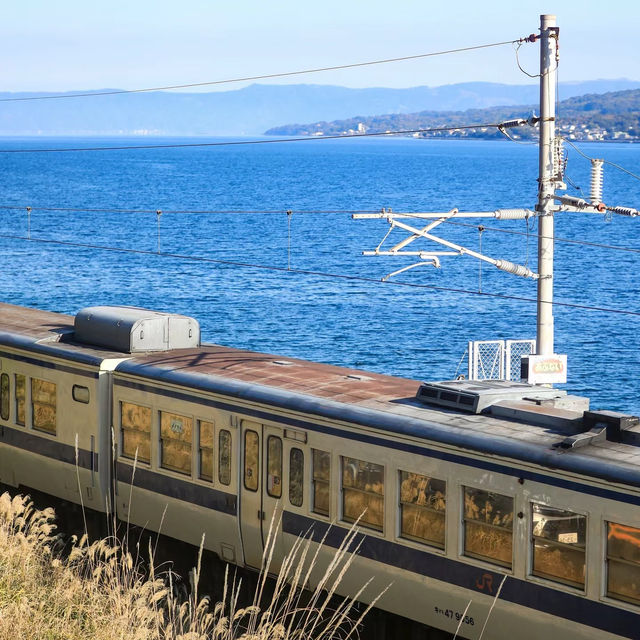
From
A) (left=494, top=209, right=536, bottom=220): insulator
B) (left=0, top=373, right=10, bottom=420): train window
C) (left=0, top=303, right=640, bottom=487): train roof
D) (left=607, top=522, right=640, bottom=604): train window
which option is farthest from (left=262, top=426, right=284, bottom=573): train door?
(left=494, top=209, right=536, bottom=220): insulator

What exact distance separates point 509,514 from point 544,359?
7.56 metres

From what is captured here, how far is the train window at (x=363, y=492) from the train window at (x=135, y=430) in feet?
11.6

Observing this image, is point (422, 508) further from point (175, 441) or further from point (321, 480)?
point (175, 441)

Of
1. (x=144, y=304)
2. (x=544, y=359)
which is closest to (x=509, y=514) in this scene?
(x=544, y=359)

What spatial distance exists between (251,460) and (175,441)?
5.10 ft

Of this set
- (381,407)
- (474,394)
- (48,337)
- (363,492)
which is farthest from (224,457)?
(48,337)

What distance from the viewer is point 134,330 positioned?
16406mm

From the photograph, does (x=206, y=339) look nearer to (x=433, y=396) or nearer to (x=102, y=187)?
(x=433, y=396)

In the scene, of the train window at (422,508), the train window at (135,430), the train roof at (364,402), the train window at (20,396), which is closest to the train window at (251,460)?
the train roof at (364,402)

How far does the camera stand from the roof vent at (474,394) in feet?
40.9

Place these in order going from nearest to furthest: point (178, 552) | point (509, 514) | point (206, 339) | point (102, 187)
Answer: point (509, 514) → point (178, 552) → point (206, 339) → point (102, 187)

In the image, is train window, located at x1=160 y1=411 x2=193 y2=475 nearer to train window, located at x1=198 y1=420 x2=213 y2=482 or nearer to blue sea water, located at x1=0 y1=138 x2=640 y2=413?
train window, located at x1=198 y1=420 x2=213 y2=482

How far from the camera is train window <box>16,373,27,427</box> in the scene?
57.0 ft

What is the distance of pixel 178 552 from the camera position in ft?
50.3
